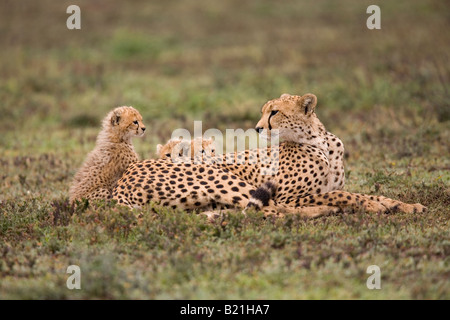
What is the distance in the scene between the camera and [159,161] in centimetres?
605

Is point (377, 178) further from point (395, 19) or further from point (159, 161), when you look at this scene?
point (395, 19)

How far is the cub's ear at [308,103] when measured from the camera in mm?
5887

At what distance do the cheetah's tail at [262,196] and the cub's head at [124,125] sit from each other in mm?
1705

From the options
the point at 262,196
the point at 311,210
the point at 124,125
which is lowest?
the point at 311,210

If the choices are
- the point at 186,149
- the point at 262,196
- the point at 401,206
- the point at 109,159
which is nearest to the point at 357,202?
the point at 401,206

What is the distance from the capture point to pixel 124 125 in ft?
21.9

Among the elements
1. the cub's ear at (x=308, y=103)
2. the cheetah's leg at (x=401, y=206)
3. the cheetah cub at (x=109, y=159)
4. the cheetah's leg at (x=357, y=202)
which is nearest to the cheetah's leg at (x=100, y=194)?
the cheetah cub at (x=109, y=159)

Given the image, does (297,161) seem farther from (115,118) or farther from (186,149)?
(115,118)

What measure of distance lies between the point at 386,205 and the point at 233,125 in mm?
4864

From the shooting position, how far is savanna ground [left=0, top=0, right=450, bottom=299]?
4.32 meters

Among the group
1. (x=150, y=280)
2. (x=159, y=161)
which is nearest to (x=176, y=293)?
(x=150, y=280)

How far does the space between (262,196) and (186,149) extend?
1.52m

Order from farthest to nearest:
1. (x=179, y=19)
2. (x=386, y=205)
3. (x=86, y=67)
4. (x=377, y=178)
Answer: (x=179, y=19)
(x=86, y=67)
(x=377, y=178)
(x=386, y=205)

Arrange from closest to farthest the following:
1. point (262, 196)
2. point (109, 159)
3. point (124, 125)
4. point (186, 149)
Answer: point (262, 196), point (109, 159), point (124, 125), point (186, 149)
